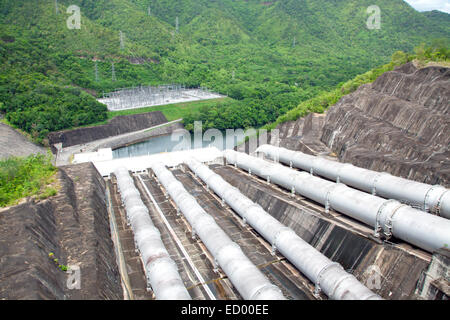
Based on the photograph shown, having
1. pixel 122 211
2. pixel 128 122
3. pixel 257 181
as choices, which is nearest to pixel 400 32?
pixel 128 122

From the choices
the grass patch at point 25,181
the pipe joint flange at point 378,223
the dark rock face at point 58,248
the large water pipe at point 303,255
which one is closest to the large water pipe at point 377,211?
the pipe joint flange at point 378,223

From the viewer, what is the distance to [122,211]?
2928 centimetres

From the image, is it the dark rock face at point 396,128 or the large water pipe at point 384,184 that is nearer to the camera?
the large water pipe at point 384,184

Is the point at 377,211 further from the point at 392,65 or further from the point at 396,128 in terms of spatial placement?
the point at 392,65

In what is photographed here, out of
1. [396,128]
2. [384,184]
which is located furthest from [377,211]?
[396,128]

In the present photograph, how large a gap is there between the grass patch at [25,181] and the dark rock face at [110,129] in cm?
4236

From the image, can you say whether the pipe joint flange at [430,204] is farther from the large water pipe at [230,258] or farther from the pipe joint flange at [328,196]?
the large water pipe at [230,258]

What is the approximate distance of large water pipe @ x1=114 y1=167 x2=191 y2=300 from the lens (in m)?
16.5

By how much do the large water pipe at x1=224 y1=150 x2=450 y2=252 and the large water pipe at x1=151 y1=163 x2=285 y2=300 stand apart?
7984mm

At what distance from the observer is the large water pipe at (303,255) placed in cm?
1593

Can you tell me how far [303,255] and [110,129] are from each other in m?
69.2

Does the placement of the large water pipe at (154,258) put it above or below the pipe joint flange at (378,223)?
below

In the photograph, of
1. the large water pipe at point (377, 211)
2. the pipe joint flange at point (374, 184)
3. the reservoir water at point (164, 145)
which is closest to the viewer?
the large water pipe at point (377, 211)
